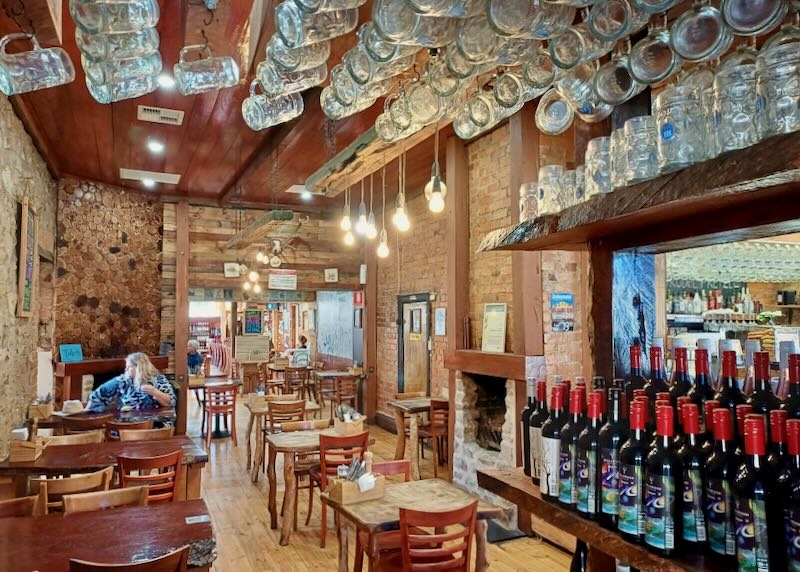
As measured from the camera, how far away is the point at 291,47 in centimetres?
188

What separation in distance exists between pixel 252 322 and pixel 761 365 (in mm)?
13320

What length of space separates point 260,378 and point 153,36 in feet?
35.6

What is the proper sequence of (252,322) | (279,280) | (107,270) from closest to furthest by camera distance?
(107,270)
(279,280)
(252,322)

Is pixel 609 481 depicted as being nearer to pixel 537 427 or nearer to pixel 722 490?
pixel 722 490

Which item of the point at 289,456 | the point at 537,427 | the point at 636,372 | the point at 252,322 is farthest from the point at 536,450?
the point at 252,322

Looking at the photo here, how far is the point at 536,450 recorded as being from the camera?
68.1 inches

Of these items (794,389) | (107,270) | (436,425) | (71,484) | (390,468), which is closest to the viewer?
(794,389)

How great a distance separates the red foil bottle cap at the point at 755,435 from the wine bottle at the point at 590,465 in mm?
390

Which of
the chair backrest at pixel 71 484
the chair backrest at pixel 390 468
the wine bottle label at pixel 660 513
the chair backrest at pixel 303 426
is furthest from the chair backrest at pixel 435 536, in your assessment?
the chair backrest at pixel 303 426

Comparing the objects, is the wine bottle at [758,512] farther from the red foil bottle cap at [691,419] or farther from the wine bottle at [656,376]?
the wine bottle at [656,376]

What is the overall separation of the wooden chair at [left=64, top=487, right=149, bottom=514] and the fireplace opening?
356 centimetres

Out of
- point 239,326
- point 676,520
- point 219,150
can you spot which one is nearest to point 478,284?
point 219,150

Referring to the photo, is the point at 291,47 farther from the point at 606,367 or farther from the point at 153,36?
the point at 606,367

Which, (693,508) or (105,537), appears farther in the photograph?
(105,537)
